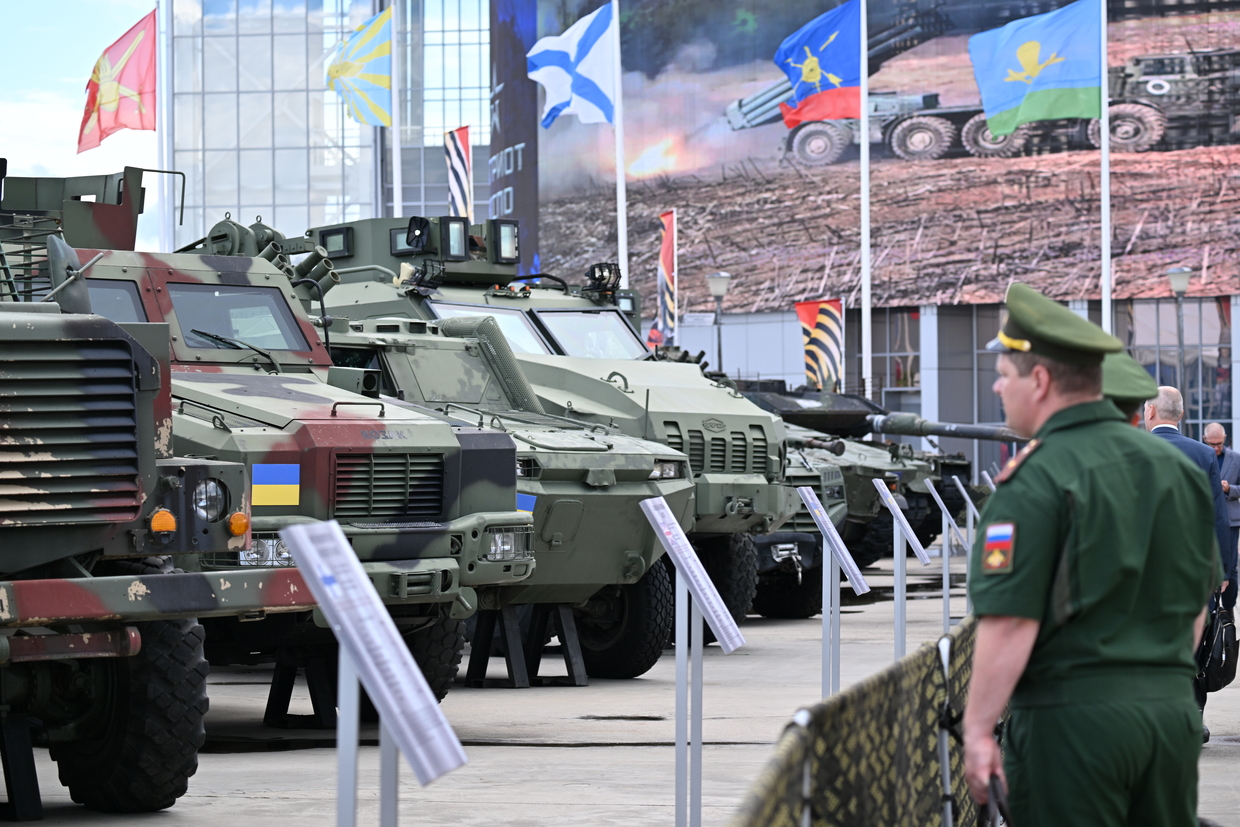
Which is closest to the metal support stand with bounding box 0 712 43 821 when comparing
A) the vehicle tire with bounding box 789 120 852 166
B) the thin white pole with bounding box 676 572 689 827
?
the thin white pole with bounding box 676 572 689 827

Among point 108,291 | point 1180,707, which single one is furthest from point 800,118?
point 1180,707

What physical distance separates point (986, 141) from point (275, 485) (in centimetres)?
3496

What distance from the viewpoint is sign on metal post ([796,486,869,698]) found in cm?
762

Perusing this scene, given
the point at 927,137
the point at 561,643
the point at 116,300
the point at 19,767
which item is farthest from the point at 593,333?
the point at 927,137

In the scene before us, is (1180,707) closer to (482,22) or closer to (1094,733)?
(1094,733)

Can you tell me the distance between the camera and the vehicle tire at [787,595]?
17297 mm

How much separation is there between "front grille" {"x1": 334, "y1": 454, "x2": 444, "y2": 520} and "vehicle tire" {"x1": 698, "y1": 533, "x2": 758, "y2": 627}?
216 inches

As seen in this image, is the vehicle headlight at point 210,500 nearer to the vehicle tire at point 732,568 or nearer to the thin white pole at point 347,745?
the thin white pole at point 347,745

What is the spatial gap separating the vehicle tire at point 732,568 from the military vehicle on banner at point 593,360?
0.01 m

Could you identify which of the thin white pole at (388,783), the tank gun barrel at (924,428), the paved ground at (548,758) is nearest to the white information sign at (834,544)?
the paved ground at (548,758)

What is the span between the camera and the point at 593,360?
44.3 ft

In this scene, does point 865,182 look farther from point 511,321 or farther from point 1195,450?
point 1195,450

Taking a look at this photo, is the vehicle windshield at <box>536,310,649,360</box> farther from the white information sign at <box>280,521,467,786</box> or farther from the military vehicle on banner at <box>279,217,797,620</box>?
the white information sign at <box>280,521,467,786</box>

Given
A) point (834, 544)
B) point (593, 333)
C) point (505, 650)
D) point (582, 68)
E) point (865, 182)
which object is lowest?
point (505, 650)
